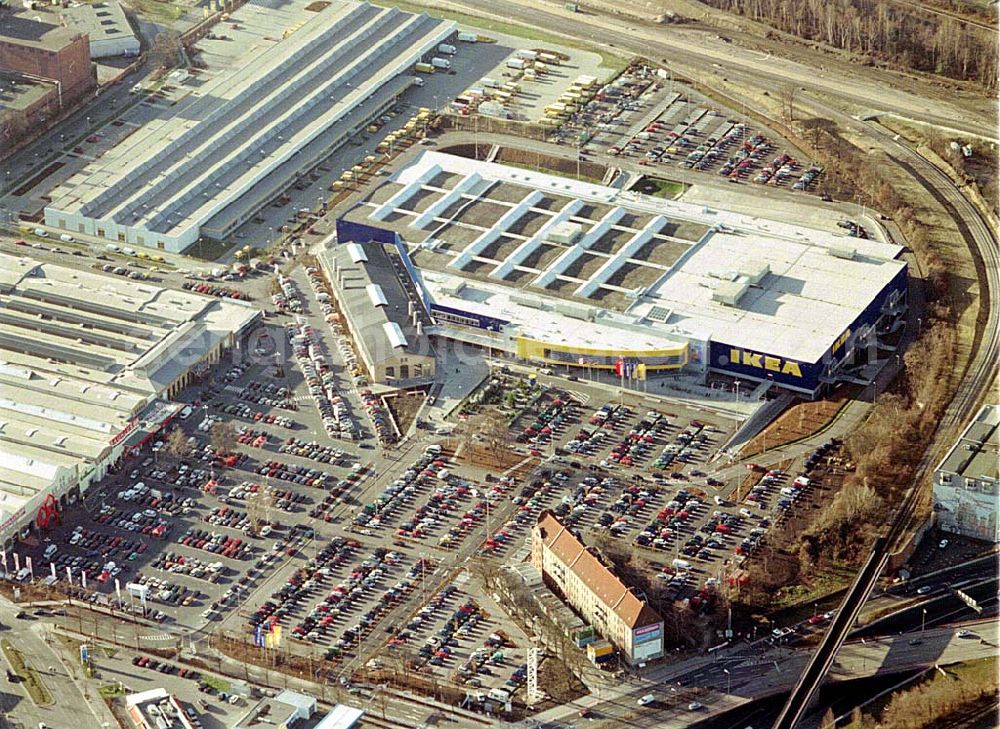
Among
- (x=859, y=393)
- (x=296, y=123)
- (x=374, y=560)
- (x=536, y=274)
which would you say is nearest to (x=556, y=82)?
(x=296, y=123)

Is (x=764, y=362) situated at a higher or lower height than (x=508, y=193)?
higher

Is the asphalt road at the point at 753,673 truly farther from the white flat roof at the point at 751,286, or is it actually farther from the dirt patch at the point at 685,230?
the dirt patch at the point at 685,230

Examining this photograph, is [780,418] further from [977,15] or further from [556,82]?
[977,15]

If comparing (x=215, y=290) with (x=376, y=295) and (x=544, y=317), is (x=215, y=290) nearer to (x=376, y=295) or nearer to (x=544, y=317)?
(x=376, y=295)

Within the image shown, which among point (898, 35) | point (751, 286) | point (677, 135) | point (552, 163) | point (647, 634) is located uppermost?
point (647, 634)

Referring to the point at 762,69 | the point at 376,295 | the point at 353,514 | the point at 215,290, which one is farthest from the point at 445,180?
the point at 353,514

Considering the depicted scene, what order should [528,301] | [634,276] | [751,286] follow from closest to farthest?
[528,301]
[751,286]
[634,276]

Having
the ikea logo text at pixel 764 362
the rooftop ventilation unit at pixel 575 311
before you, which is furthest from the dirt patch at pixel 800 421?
the rooftop ventilation unit at pixel 575 311

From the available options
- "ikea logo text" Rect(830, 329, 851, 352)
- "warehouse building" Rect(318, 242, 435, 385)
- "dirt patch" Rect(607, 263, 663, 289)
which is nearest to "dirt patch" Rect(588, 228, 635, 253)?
"dirt patch" Rect(607, 263, 663, 289)
